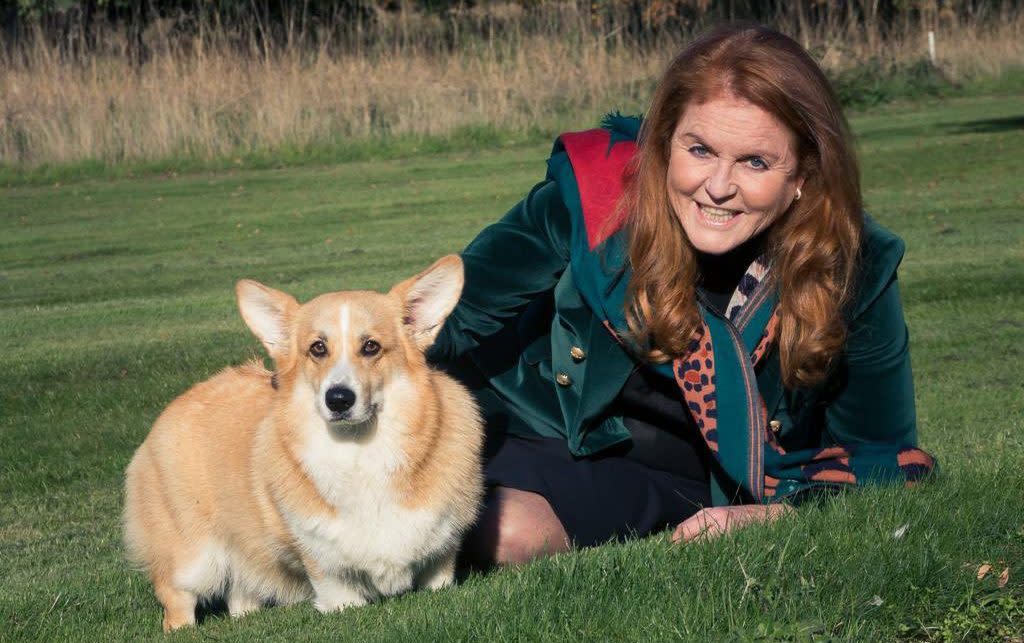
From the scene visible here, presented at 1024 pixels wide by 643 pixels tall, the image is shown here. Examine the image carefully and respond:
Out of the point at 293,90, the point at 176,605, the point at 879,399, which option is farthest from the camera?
the point at 293,90

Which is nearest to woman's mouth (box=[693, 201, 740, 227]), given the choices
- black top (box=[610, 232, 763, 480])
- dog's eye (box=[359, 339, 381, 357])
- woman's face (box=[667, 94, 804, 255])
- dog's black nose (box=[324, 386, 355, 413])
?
woman's face (box=[667, 94, 804, 255])

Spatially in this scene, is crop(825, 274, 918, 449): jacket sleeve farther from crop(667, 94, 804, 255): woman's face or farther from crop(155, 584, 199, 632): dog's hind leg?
crop(155, 584, 199, 632): dog's hind leg

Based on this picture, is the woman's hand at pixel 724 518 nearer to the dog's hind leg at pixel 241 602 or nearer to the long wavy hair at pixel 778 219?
the long wavy hair at pixel 778 219

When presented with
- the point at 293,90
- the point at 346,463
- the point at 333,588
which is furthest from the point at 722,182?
the point at 293,90

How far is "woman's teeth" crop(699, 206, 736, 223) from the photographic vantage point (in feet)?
12.4

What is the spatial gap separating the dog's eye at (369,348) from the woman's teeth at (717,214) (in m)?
1.05

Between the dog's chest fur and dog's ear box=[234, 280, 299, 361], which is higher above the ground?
dog's ear box=[234, 280, 299, 361]

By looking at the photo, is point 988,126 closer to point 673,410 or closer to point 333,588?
point 673,410

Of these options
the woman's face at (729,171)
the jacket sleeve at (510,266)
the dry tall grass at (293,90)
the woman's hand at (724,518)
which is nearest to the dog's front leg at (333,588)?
the jacket sleeve at (510,266)

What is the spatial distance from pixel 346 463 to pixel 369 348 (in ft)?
1.16

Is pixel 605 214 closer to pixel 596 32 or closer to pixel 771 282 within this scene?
pixel 771 282

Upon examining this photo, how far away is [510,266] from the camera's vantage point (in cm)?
420

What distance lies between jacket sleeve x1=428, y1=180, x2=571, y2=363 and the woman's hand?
93cm

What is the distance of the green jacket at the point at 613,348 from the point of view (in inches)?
156
